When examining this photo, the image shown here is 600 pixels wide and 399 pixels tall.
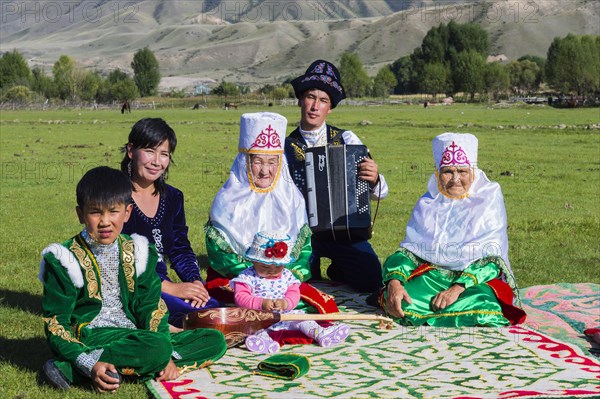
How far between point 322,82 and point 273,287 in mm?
2347

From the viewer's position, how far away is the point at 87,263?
5.63 m

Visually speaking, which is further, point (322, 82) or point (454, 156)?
point (322, 82)

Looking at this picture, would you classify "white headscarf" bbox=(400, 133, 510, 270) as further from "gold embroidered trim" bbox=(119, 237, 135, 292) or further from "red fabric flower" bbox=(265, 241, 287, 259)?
"gold embroidered trim" bbox=(119, 237, 135, 292)

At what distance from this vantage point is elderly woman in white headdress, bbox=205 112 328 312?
302 inches

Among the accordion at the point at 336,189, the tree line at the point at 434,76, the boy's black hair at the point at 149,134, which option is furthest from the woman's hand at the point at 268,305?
the tree line at the point at 434,76

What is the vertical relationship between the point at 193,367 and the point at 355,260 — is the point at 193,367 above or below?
below

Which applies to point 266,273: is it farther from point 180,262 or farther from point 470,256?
point 470,256

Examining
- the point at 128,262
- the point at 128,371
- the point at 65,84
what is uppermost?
the point at 65,84

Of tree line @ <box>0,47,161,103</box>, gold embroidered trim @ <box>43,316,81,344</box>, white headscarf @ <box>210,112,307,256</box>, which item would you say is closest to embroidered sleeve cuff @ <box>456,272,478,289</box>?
white headscarf @ <box>210,112,307,256</box>

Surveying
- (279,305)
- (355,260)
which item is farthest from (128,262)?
(355,260)

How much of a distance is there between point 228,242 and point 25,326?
74.2 inches

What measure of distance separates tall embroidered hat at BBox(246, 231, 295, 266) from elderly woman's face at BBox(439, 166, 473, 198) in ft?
5.68

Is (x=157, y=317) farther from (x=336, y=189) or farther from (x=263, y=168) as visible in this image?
(x=336, y=189)

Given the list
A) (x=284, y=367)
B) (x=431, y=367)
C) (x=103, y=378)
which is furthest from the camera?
(x=431, y=367)
